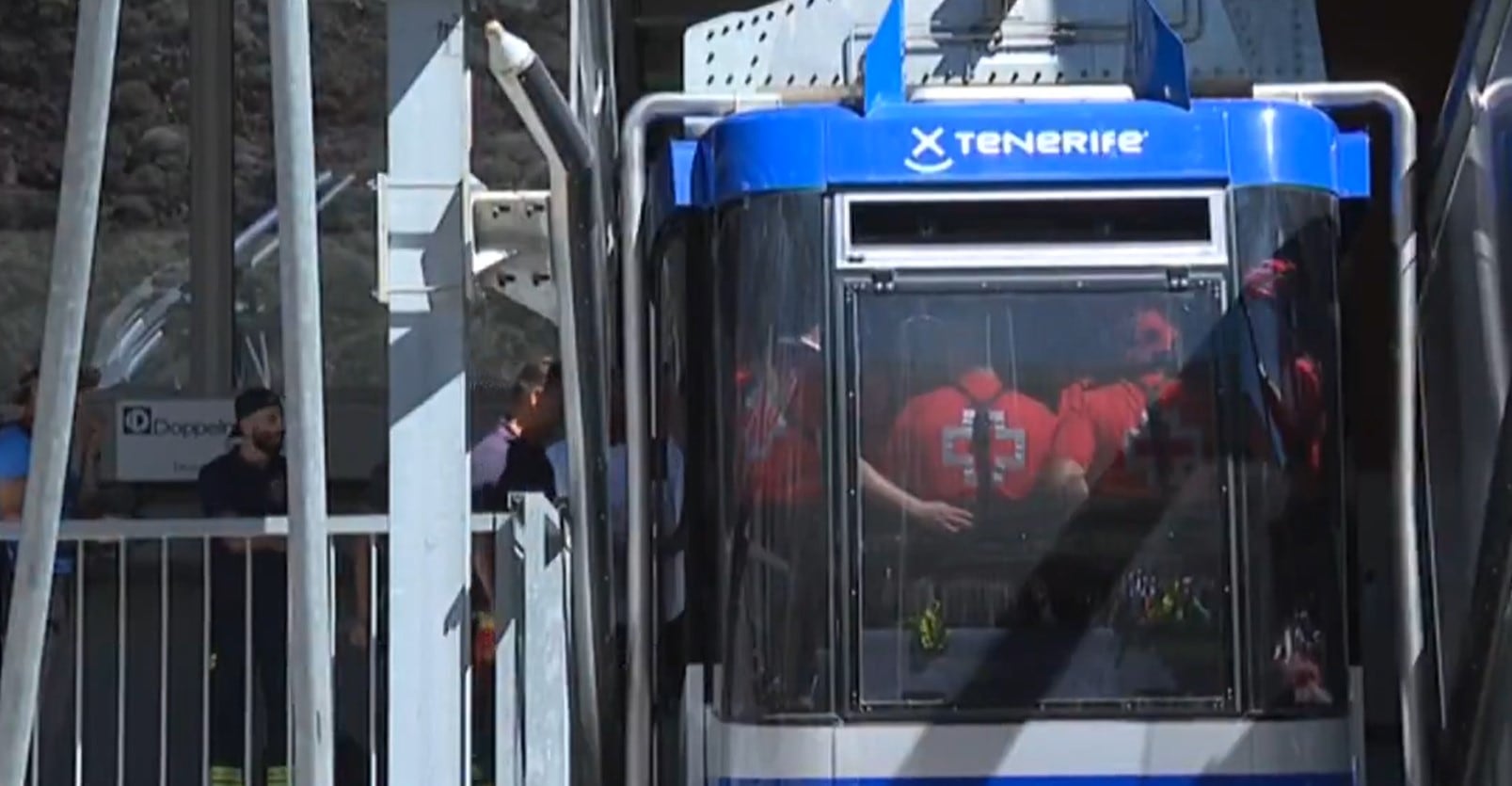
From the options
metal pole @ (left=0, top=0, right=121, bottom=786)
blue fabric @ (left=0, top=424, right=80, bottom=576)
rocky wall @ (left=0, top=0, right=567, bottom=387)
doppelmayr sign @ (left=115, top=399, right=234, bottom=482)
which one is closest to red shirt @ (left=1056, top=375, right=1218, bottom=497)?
metal pole @ (left=0, top=0, right=121, bottom=786)

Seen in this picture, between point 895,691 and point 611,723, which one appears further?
point 611,723

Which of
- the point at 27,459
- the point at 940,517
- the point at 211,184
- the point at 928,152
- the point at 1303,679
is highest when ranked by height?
the point at 211,184

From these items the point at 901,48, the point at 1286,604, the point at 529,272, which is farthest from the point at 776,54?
the point at 1286,604

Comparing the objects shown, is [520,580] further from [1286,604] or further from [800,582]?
[1286,604]

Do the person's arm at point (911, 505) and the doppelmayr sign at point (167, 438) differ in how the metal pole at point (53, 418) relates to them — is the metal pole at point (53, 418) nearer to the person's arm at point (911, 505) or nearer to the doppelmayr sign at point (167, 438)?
the person's arm at point (911, 505)

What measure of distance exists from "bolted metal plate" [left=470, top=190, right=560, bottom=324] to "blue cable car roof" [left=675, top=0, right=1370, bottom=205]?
42 centimetres

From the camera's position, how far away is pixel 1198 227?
5723 millimetres

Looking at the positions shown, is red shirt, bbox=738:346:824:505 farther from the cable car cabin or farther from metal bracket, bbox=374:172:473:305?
metal bracket, bbox=374:172:473:305

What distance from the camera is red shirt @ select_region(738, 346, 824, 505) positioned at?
222 inches

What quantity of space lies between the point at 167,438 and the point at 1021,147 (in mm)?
4972

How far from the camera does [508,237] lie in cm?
577

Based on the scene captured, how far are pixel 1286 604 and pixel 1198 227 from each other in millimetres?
897

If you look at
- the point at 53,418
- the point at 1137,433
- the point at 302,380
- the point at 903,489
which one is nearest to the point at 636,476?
the point at 903,489

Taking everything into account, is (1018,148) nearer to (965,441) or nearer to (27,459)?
(965,441)
